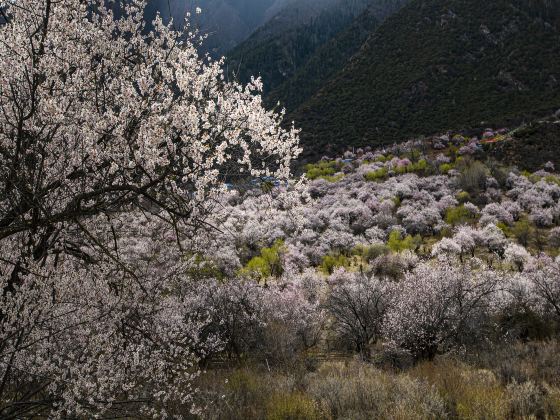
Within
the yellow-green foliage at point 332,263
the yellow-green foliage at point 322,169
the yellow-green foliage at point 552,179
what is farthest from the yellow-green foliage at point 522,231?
the yellow-green foliage at point 322,169

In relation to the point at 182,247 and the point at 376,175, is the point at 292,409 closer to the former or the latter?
the point at 182,247

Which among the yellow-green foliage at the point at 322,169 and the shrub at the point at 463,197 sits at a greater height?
the yellow-green foliage at the point at 322,169

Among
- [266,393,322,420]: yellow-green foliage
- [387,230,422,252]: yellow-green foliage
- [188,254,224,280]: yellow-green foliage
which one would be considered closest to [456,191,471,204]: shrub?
[387,230,422,252]: yellow-green foliage

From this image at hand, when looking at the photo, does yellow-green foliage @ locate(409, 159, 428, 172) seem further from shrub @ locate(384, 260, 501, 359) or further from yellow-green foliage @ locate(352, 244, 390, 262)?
shrub @ locate(384, 260, 501, 359)

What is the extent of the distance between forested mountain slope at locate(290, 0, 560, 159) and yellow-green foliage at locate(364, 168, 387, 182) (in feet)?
37.9

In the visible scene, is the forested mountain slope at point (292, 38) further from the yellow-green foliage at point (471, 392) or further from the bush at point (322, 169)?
the yellow-green foliage at point (471, 392)

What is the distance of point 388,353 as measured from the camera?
12.9m

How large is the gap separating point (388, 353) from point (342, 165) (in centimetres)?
4325

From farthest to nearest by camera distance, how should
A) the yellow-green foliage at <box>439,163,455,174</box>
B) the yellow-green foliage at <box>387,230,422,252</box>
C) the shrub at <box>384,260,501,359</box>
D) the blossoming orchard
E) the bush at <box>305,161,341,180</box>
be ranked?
the bush at <box>305,161,341,180</box>
the yellow-green foliage at <box>439,163,455,174</box>
the yellow-green foliage at <box>387,230,422,252</box>
the shrub at <box>384,260,501,359</box>
the blossoming orchard

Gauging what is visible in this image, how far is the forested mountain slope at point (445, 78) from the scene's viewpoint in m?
58.0

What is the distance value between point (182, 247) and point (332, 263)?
2009 cm

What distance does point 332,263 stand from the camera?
2947 centimetres

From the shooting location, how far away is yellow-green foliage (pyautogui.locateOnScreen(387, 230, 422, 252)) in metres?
30.6

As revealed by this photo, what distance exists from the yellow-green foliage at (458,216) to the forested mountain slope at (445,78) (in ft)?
82.2
